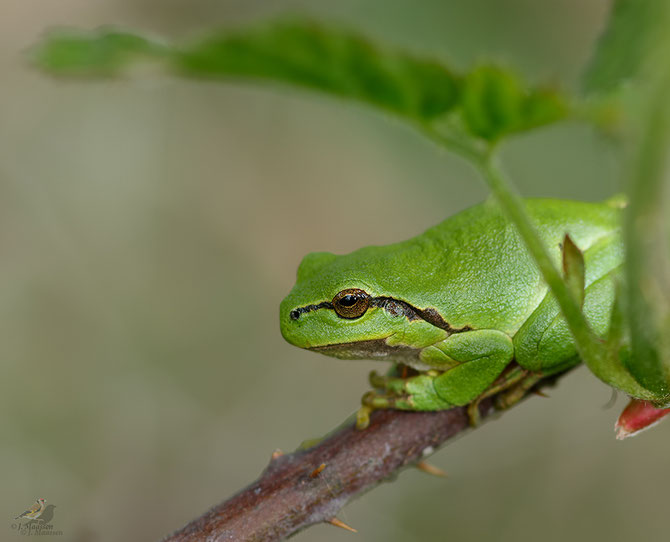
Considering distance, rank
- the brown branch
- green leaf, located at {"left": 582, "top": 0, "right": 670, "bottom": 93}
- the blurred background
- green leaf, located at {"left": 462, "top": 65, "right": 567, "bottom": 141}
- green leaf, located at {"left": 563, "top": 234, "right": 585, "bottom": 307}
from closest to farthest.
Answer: green leaf, located at {"left": 582, "top": 0, "right": 670, "bottom": 93} < green leaf, located at {"left": 462, "top": 65, "right": 567, "bottom": 141} < green leaf, located at {"left": 563, "top": 234, "right": 585, "bottom": 307} < the brown branch < the blurred background

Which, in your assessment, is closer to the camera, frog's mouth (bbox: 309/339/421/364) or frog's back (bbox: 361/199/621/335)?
frog's back (bbox: 361/199/621/335)

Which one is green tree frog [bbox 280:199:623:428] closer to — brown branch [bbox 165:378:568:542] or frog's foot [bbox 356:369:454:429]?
frog's foot [bbox 356:369:454:429]

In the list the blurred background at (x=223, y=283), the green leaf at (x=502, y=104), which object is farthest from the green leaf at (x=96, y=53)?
the blurred background at (x=223, y=283)

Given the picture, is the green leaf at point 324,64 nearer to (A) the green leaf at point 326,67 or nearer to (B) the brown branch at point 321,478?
(A) the green leaf at point 326,67

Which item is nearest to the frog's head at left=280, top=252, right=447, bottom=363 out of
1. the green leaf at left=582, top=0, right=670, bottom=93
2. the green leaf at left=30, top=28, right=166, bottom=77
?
the green leaf at left=582, top=0, right=670, bottom=93

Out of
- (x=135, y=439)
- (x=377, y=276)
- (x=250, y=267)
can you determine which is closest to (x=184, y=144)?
(x=250, y=267)

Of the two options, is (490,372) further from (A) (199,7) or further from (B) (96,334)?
(A) (199,7)

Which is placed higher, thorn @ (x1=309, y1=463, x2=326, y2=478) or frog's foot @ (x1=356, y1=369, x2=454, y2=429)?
frog's foot @ (x1=356, y1=369, x2=454, y2=429)
